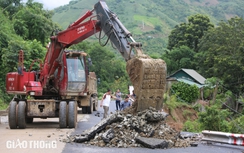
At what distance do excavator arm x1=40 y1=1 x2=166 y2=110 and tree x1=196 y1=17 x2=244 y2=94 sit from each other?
947 inches

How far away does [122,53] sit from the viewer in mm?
14844

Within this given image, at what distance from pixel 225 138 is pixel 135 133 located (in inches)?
125

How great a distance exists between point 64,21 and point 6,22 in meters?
107

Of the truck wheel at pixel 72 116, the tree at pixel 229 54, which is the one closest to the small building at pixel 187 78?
the tree at pixel 229 54

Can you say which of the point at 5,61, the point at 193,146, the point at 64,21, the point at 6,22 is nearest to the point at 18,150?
the point at 193,146

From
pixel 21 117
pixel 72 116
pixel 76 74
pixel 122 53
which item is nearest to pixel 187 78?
pixel 76 74

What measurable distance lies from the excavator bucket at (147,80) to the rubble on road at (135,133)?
0.32 metres

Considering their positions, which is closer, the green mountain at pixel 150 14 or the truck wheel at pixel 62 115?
the truck wheel at pixel 62 115

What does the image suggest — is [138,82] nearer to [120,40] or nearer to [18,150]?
[120,40]

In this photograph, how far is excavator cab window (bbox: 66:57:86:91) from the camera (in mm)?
20595

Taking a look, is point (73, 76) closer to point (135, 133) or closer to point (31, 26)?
point (135, 133)

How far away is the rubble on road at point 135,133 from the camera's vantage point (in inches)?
487

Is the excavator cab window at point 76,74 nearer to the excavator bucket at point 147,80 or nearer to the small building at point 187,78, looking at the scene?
the excavator bucket at point 147,80

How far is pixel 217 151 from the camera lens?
12117mm
